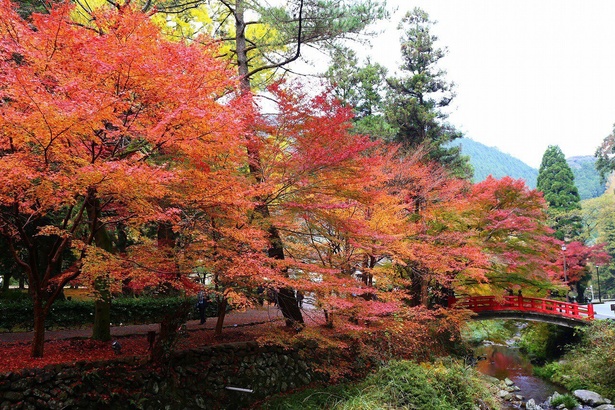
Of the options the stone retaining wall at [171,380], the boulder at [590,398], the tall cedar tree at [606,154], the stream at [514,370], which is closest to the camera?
the stone retaining wall at [171,380]

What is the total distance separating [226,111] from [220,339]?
21.1 feet

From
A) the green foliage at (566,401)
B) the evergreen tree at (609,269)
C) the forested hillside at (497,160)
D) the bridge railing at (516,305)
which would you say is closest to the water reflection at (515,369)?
the green foliage at (566,401)

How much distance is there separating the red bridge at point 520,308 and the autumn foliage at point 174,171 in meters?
6.71

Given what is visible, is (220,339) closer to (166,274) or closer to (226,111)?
(166,274)

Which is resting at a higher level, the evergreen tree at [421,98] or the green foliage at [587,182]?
the green foliage at [587,182]

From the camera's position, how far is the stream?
16.6 metres

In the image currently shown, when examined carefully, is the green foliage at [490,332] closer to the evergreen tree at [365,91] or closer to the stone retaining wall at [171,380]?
the evergreen tree at [365,91]

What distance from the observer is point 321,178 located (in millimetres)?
9492

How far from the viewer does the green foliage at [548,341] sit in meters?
20.5

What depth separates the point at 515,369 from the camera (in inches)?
806

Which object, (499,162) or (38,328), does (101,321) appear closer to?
(38,328)

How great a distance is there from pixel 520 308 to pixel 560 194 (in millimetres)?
19529

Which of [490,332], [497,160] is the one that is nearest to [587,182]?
[497,160]

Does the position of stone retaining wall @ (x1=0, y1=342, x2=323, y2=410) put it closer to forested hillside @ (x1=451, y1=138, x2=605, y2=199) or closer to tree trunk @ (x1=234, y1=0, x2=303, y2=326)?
tree trunk @ (x1=234, y1=0, x2=303, y2=326)
